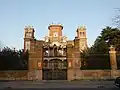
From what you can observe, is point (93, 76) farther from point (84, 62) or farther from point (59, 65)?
point (59, 65)

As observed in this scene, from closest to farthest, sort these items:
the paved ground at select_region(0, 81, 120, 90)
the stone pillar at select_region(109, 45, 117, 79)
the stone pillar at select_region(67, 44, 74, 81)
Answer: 1. the paved ground at select_region(0, 81, 120, 90)
2. the stone pillar at select_region(67, 44, 74, 81)
3. the stone pillar at select_region(109, 45, 117, 79)

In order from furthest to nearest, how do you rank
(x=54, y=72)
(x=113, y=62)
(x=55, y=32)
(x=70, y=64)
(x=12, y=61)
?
(x=55, y=32) → (x=12, y=61) → (x=113, y=62) → (x=70, y=64) → (x=54, y=72)

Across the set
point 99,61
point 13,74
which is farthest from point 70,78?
point 13,74

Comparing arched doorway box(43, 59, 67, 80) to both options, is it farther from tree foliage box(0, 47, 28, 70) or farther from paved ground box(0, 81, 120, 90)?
paved ground box(0, 81, 120, 90)

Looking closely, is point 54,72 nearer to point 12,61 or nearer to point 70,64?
point 70,64

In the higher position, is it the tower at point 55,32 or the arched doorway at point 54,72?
the tower at point 55,32

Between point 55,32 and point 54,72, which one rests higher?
point 55,32

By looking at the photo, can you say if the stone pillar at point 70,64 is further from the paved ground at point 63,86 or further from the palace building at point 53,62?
the paved ground at point 63,86

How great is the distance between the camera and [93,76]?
39.3 meters

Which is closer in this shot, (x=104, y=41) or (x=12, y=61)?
(x=12, y=61)

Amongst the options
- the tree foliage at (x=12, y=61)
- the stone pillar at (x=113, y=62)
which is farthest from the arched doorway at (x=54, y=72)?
the stone pillar at (x=113, y=62)

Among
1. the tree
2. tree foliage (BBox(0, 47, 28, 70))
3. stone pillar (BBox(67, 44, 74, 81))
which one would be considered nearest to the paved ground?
stone pillar (BBox(67, 44, 74, 81))

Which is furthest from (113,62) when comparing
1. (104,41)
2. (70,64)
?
(104,41)

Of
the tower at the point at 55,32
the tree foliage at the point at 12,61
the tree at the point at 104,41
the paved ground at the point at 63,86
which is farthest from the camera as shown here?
the tower at the point at 55,32
